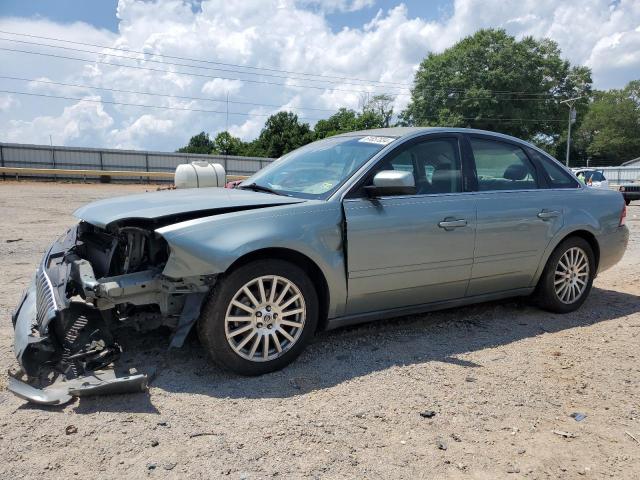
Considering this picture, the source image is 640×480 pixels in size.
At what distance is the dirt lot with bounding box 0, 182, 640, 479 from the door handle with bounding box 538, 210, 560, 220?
102 centimetres

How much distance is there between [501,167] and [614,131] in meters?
83.2

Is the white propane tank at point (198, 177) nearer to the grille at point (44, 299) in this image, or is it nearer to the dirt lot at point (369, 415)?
the dirt lot at point (369, 415)

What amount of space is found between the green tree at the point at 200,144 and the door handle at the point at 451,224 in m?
86.9

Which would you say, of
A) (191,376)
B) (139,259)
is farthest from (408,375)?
(139,259)

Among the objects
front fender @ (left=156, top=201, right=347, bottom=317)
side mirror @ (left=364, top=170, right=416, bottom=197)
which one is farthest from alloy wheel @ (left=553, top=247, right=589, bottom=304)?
front fender @ (left=156, top=201, right=347, bottom=317)

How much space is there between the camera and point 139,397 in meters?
3.16

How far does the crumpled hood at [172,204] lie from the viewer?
3402 millimetres

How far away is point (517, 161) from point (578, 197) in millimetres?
750

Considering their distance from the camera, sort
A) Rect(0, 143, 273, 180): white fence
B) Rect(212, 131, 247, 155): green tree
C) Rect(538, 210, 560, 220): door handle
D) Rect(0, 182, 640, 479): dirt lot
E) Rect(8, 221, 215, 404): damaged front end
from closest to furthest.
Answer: Rect(0, 182, 640, 479): dirt lot
Rect(8, 221, 215, 404): damaged front end
Rect(538, 210, 560, 220): door handle
Rect(0, 143, 273, 180): white fence
Rect(212, 131, 247, 155): green tree

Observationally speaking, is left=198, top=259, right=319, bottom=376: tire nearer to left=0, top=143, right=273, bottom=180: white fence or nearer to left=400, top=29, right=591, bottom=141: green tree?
left=0, top=143, right=273, bottom=180: white fence

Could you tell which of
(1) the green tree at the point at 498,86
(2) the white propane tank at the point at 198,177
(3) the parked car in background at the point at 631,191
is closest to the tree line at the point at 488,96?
(1) the green tree at the point at 498,86

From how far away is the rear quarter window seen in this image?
5.05 m

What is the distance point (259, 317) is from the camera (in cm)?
347

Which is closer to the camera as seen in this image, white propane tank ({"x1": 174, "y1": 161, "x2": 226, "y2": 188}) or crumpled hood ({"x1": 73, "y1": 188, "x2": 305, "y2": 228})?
crumpled hood ({"x1": 73, "y1": 188, "x2": 305, "y2": 228})
